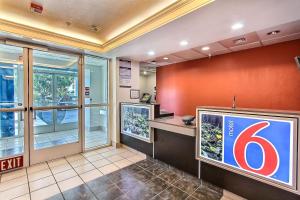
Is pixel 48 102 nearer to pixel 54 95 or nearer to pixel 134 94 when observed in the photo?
pixel 54 95

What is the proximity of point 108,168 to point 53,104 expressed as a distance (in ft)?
6.42

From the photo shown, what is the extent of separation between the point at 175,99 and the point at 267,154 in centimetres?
338

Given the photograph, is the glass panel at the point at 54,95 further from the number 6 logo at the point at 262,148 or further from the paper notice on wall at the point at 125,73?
the number 6 logo at the point at 262,148

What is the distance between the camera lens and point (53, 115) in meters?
3.74

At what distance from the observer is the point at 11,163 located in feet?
9.48

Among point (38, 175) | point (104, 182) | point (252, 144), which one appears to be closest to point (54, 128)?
point (38, 175)

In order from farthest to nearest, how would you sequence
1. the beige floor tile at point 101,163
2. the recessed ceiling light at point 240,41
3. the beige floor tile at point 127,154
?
the beige floor tile at point 127,154
the beige floor tile at point 101,163
the recessed ceiling light at point 240,41

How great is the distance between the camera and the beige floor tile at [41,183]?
2416 millimetres

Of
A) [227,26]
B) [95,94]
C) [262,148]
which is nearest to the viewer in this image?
[262,148]

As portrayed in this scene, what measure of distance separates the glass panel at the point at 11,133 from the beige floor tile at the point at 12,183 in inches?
23.9

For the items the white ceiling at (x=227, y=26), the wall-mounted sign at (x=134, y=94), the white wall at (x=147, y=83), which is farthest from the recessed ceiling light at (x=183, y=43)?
the white wall at (x=147, y=83)

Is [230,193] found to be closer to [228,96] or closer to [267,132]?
[267,132]

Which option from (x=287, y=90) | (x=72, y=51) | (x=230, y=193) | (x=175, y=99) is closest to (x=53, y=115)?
(x=72, y=51)

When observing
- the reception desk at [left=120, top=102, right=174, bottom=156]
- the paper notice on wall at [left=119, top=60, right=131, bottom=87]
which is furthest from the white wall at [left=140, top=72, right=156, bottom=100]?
the reception desk at [left=120, top=102, right=174, bottom=156]
